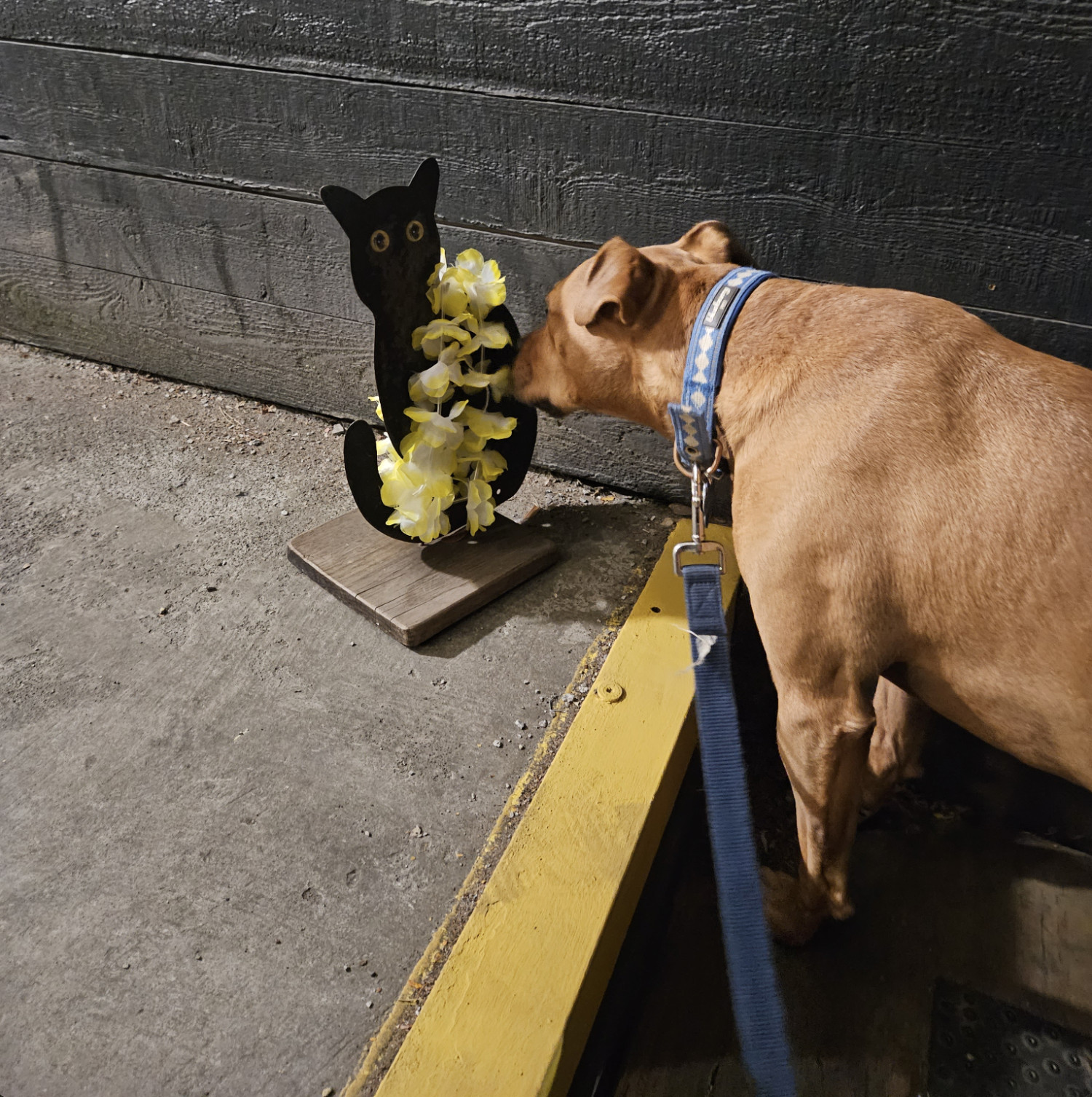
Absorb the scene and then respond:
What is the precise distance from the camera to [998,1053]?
1.84m

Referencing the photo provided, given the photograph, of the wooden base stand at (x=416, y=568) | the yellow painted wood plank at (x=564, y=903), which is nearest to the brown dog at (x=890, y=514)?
the yellow painted wood plank at (x=564, y=903)

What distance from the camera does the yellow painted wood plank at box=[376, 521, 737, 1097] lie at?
150 centimetres

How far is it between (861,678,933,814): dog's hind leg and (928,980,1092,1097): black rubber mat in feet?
1.63

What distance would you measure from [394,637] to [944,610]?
1.50 metres

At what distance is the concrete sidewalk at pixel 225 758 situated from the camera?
62.8 inches

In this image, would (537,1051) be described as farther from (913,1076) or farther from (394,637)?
(394,637)

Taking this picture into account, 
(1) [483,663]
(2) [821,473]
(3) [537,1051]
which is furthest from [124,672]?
(2) [821,473]

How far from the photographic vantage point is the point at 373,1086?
150 centimetres

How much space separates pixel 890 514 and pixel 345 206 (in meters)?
1.48

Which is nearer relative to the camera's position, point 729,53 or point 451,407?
point 729,53

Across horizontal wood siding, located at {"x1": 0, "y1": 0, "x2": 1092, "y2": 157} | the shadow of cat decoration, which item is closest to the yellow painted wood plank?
the shadow of cat decoration

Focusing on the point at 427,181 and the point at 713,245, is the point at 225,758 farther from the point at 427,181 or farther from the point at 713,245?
the point at 713,245

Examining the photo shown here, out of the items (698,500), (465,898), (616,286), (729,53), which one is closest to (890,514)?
(698,500)

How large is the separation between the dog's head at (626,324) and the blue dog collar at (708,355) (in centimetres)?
6
